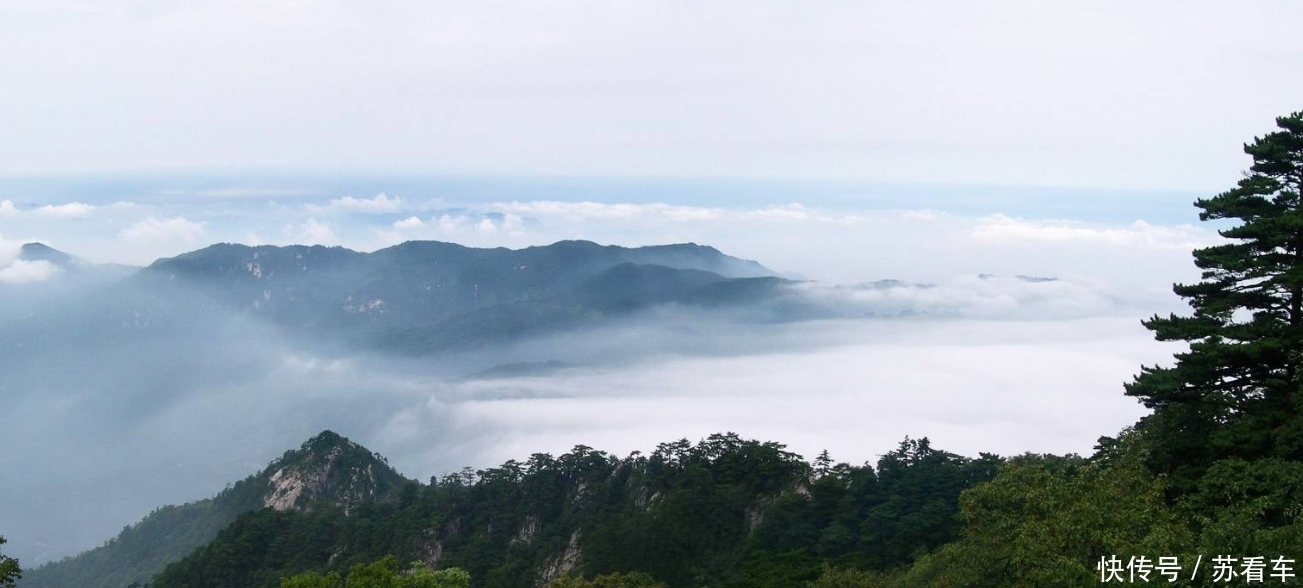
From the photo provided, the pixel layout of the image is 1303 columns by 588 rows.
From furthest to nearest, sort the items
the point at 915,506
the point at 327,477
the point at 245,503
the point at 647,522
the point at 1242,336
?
the point at 245,503, the point at 327,477, the point at 647,522, the point at 915,506, the point at 1242,336

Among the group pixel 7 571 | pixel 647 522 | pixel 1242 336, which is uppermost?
pixel 1242 336

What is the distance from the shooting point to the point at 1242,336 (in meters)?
22.4

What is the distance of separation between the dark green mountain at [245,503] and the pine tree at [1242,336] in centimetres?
7441

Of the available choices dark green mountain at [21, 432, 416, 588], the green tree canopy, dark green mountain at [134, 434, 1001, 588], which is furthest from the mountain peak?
the green tree canopy

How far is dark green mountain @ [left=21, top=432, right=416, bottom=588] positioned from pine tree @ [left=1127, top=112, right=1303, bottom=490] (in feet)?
244

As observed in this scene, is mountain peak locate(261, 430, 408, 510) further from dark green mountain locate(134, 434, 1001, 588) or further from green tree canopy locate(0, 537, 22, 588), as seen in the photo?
green tree canopy locate(0, 537, 22, 588)

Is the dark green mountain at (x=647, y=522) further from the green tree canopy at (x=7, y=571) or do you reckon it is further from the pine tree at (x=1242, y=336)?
the green tree canopy at (x=7, y=571)

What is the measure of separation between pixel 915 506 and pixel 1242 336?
2463 cm

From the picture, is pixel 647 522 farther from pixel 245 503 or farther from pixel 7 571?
pixel 245 503

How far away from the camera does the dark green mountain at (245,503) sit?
303 ft

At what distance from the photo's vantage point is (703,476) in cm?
5828

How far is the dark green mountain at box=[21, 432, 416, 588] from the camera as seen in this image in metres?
92.5

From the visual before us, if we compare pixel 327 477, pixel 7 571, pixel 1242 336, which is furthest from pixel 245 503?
pixel 1242 336

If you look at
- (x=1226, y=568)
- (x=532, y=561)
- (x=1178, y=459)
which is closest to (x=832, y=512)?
(x=532, y=561)
